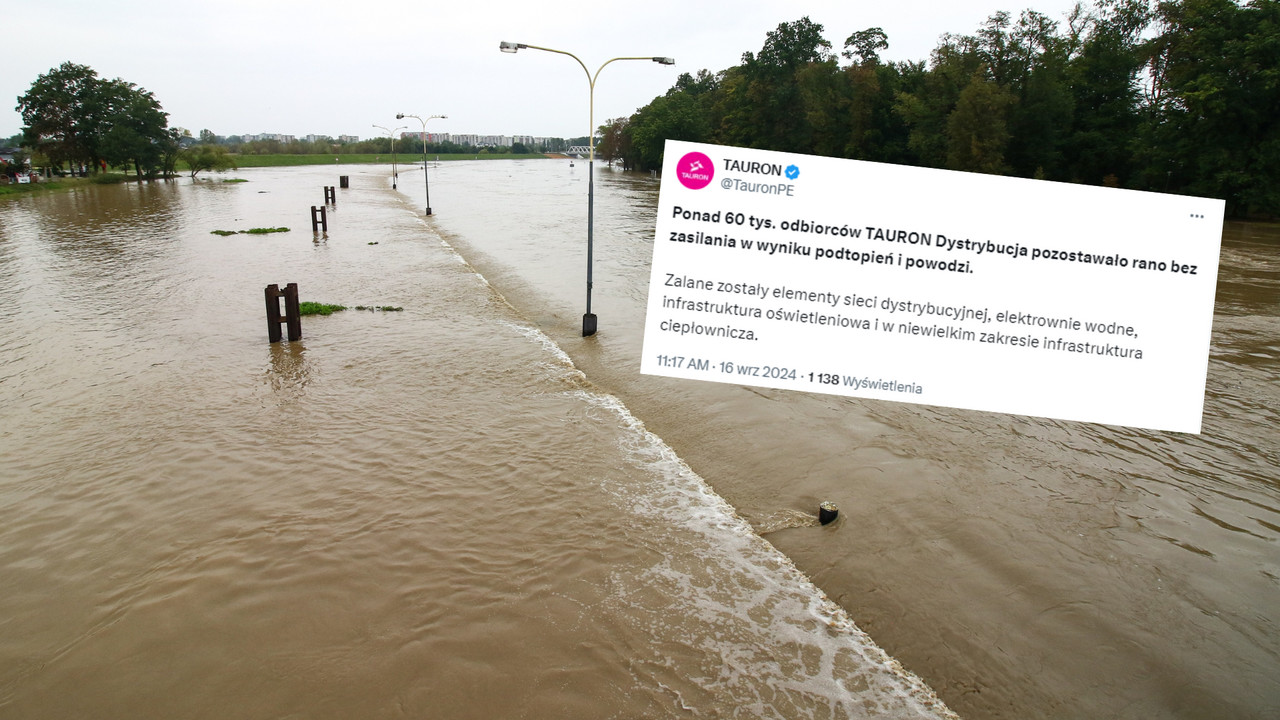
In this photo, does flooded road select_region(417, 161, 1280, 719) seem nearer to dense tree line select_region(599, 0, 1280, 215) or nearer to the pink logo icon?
the pink logo icon

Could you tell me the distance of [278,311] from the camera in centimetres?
1478

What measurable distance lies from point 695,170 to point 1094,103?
63867 mm

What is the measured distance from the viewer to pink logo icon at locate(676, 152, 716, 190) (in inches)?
149

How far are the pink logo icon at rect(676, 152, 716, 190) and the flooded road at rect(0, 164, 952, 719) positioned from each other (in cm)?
414

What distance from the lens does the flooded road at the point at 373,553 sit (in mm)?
5523

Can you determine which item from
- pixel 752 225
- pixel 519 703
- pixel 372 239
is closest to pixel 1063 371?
pixel 752 225

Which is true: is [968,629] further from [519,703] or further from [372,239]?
[372,239]

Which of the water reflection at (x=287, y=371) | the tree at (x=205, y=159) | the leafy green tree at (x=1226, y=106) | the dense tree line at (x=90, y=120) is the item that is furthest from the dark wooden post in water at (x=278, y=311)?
the tree at (x=205, y=159)

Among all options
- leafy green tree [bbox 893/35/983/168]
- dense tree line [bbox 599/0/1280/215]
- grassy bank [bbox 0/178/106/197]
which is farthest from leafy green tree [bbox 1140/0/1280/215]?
grassy bank [bbox 0/178/106/197]

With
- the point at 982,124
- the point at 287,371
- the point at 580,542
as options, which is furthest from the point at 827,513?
the point at 982,124

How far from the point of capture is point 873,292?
388 centimetres

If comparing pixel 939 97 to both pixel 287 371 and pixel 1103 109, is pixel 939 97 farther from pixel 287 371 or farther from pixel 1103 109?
pixel 287 371

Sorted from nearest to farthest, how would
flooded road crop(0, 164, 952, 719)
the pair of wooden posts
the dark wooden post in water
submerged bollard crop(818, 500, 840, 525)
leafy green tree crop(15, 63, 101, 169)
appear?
flooded road crop(0, 164, 952, 719)
submerged bollard crop(818, 500, 840, 525)
the dark wooden post in water
the pair of wooden posts
leafy green tree crop(15, 63, 101, 169)

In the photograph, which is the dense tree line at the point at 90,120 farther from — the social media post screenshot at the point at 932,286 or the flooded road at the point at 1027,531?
the social media post screenshot at the point at 932,286
